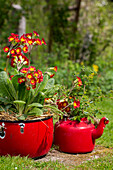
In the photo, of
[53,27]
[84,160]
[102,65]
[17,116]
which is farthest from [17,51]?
[53,27]

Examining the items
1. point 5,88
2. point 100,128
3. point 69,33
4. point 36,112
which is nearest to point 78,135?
point 100,128

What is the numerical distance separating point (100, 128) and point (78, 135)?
0.22 metres

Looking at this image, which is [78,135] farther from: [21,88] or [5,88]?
[5,88]

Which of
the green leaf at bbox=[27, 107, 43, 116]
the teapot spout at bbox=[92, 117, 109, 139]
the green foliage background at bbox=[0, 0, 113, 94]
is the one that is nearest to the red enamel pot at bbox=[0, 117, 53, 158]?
the green leaf at bbox=[27, 107, 43, 116]

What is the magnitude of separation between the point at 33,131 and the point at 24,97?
0.31 meters

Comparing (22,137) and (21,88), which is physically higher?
(21,88)

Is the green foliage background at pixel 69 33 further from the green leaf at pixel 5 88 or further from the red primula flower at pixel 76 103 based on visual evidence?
the green leaf at pixel 5 88

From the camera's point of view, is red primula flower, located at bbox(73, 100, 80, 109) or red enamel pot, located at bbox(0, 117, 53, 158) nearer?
red enamel pot, located at bbox(0, 117, 53, 158)

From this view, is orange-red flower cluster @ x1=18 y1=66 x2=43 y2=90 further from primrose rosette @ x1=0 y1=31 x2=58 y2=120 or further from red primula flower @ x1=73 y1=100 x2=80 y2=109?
red primula flower @ x1=73 y1=100 x2=80 y2=109

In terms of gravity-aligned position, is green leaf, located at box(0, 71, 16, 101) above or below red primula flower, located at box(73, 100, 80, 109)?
above

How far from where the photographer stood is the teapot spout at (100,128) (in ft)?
7.73

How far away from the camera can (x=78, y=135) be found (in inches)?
93.4

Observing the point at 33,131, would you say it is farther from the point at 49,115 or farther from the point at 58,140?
the point at 58,140

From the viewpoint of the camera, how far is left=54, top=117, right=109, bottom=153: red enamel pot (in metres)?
2.37
